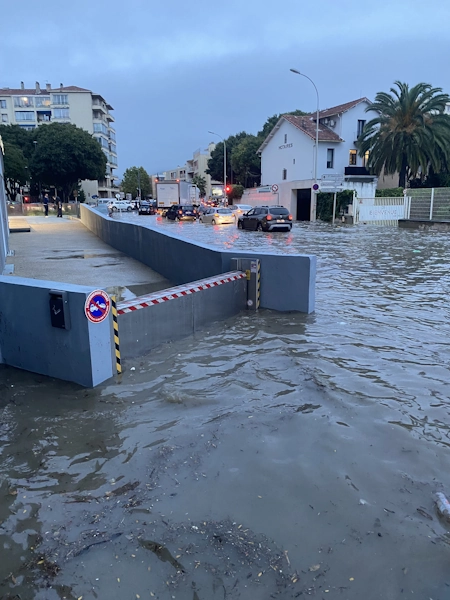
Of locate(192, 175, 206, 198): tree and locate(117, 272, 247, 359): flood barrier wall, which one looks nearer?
locate(117, 272, 247, 359): flood barrier wall

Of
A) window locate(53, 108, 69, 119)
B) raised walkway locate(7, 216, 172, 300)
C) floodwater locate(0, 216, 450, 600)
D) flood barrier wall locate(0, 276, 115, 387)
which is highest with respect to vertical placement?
window locate(53, 108, 69, 119)

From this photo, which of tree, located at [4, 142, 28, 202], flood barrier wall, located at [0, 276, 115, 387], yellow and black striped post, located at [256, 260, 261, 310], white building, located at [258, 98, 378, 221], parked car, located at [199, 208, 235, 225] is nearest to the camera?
flood barrier wall, located at [0, 276, 115, 387]

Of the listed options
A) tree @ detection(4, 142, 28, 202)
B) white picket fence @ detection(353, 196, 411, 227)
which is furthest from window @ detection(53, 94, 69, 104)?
white picket fence @ detection(353, 196, 411, 227)

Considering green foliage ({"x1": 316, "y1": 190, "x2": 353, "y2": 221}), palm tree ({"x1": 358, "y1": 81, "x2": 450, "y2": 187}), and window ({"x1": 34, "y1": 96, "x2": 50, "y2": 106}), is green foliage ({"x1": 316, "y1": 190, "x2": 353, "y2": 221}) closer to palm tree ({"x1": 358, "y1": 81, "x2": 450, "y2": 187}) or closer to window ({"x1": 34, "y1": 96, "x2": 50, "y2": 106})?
palm tree ({"x1": 358, "y1": 81, "x2": 450, "y2": 187})

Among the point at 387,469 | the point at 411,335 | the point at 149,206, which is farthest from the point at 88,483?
the point at 149,206

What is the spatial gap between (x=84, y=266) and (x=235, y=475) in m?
11.8

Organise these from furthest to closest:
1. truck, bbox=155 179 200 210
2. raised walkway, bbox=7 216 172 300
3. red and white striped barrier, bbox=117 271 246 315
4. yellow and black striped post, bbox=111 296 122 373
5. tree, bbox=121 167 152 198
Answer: tree, bbox=121 167 152 198
truck, bbox=155 179 200 210
raised walkway, bbox=7 216 172 300
red and white striped barrier, bbox=117 271 246 315
yellow and black striped post, bbox=111 296 122 373

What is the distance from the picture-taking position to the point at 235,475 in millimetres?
3996

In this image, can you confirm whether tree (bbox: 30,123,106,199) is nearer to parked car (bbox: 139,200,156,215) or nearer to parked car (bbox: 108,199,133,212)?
parked car (bbox: 108,199,133,212)

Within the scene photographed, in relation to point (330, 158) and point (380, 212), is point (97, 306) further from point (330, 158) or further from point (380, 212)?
point (330, 158)

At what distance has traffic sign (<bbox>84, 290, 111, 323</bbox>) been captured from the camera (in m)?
5.45

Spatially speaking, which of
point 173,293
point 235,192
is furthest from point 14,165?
point 173,293

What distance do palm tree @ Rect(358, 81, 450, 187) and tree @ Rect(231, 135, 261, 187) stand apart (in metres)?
30.1

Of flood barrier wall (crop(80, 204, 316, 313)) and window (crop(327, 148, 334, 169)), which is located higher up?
window (crop(327, 148, 334, 169))
